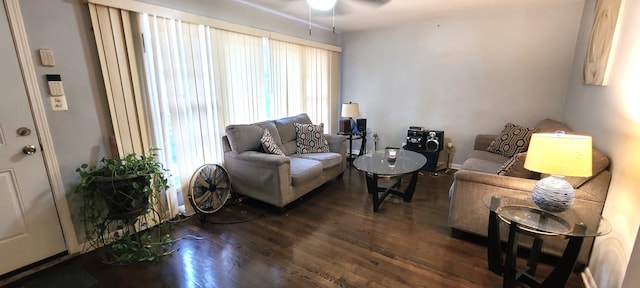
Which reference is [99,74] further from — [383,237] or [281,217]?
[383,237]

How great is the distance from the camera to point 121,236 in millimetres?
2314

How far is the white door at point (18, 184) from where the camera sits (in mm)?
1754

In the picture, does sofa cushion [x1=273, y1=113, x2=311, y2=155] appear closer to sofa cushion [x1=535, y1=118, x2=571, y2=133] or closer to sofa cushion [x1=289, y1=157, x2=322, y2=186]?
sofa cushion [x1=289, y1=157, x2=322, y2=186]

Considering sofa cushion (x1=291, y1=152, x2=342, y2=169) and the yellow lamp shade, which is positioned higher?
the yellow lamp shade

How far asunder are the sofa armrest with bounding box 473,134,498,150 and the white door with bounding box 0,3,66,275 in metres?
4.59

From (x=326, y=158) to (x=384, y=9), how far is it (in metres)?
2.05

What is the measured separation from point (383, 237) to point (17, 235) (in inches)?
110

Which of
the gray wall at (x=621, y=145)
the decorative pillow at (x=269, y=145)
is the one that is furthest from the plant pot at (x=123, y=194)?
the gray wall at (x=621, y=145)

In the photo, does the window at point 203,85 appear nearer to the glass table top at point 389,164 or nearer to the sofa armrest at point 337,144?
the sofa armrest at point 337,144

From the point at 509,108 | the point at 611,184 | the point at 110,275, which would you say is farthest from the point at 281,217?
the point at 509,108

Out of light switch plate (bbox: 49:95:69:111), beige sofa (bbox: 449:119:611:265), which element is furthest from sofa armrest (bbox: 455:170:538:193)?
light switch plate (bbox: 49:95:69:111)

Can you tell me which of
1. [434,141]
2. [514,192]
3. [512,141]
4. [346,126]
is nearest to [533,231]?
[514,192]

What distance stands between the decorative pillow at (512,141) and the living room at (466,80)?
0.41m

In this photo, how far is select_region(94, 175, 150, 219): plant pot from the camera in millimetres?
1926
